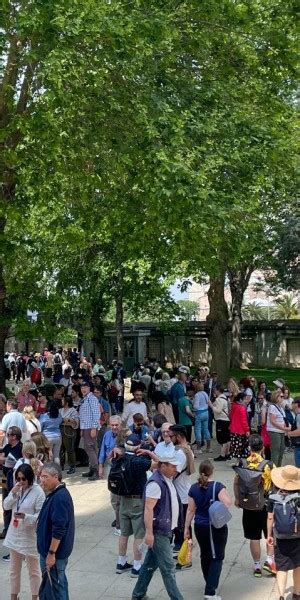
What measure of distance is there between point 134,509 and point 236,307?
34.1 m

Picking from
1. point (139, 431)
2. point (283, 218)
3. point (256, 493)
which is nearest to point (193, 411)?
point (139, 431)

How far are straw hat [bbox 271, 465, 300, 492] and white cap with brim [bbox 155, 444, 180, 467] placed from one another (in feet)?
3.16

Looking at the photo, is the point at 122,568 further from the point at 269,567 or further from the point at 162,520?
the point at 162,520

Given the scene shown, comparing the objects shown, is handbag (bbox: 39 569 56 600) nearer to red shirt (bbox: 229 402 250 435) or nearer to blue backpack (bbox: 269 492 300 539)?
blue backpack (bbox: 269 492 300 539)

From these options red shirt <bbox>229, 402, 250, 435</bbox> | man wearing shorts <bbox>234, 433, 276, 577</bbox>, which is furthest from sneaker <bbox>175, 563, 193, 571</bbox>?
red shirt <bbox>229, 402, 250, 435</bbox>

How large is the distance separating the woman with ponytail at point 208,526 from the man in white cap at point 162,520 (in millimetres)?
341

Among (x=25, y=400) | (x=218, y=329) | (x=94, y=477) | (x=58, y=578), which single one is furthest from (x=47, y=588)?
(x=218, y=329)

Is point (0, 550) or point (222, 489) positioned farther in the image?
point (0, 550)

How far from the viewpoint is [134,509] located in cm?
841

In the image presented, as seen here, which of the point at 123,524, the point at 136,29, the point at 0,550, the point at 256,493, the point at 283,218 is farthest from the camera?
the point at 283,218

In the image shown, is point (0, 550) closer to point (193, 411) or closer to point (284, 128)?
point (193, 411)

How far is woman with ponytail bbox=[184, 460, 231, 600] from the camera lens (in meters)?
7.39

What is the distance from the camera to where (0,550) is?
31.2ft

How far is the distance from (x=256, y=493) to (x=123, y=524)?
1552 mm
